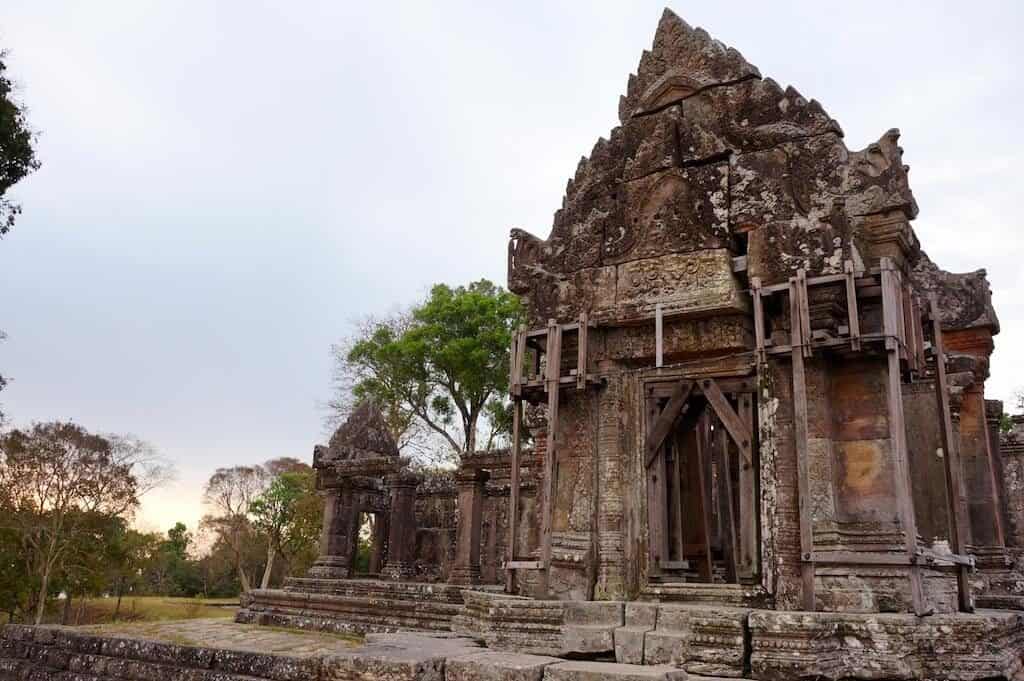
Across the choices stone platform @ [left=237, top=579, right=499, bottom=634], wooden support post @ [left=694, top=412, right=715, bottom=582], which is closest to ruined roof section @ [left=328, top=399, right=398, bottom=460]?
stone platform @ [left=237, top=579, right=499, bottom=634]

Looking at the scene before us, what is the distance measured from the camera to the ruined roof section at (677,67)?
7797mm

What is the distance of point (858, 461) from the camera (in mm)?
6094

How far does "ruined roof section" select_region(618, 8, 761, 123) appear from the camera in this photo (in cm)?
780

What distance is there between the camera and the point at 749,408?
7395mm

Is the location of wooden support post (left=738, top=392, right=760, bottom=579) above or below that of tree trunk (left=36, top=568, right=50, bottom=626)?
above

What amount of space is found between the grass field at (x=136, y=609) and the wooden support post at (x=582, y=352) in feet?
84.1

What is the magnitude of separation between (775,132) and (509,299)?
2275 cm

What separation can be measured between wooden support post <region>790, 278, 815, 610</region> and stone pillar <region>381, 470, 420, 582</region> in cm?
1360

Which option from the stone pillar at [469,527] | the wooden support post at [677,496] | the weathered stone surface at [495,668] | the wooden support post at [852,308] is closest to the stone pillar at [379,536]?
the stone pillar at [469,527]

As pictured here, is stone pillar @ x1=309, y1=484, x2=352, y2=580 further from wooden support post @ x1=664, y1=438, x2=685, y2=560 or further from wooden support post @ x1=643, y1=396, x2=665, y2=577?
wooden support post @ x1=643, y1=396, x2=665, y2=577

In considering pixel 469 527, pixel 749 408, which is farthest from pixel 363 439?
pixel 749 408

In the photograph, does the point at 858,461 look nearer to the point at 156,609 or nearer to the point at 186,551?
the point at 156,609

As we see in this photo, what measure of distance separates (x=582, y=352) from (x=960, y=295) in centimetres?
555

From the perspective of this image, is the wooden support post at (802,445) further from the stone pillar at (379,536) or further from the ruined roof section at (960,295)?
the stone pillar at (379,536)
